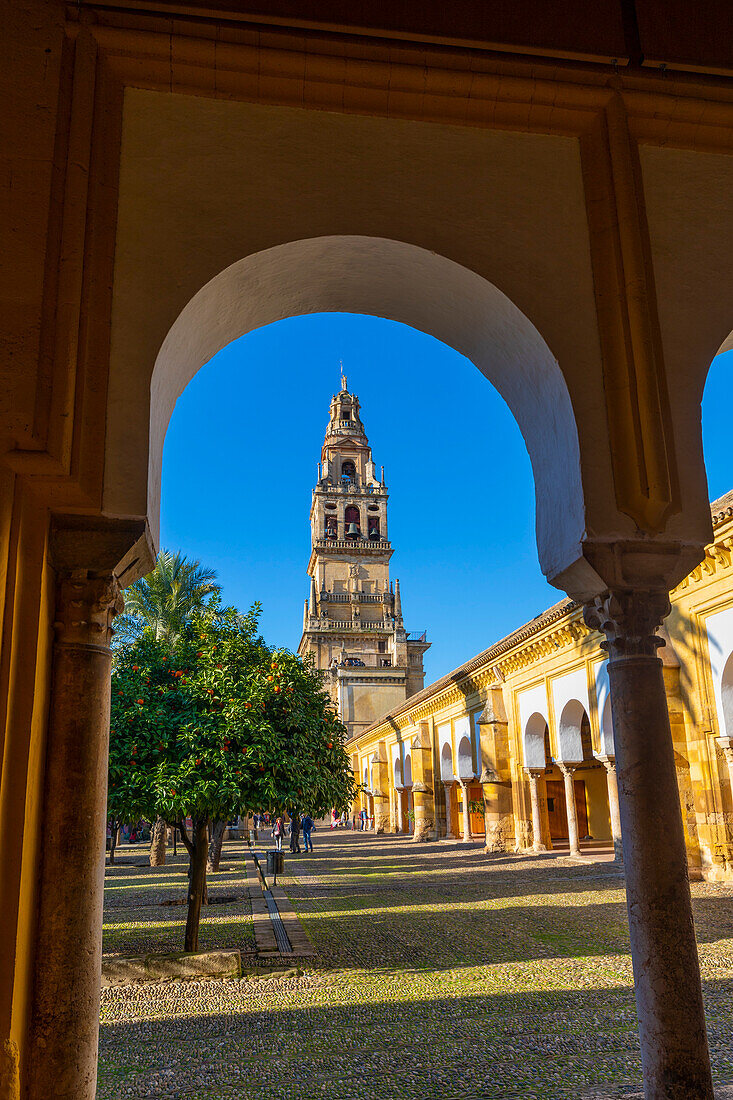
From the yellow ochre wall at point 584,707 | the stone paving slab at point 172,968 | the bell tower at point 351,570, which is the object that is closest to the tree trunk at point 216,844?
the yellow ochre wall at point 584,707

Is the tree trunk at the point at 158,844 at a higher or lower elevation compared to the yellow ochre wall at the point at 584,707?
lower

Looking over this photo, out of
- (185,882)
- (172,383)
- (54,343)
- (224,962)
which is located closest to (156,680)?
(224,962)

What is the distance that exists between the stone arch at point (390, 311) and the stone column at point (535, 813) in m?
18.3

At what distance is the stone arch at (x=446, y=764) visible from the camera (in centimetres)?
2909

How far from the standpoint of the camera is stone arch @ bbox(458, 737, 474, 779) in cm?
2639

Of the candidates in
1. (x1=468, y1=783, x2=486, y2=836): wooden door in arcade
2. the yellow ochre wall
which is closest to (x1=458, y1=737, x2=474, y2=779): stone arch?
the yellow ochre wall

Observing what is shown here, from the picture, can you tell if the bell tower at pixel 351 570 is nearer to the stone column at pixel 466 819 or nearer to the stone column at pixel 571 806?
the stone column at pixel 466 819

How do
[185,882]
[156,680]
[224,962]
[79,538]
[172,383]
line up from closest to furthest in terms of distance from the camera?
[79,538] < [172,383] < [224,962] < [156,680] < [185,882]

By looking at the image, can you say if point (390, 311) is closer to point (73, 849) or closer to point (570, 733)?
point (73, 849)

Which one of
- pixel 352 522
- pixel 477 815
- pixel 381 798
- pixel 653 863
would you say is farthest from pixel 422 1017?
pixel 352 522

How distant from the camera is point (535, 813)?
21609 millimetres

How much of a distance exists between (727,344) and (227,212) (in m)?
3.03

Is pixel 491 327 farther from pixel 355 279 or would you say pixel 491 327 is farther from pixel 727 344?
pixel 727 344

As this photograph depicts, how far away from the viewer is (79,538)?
3574 mm
